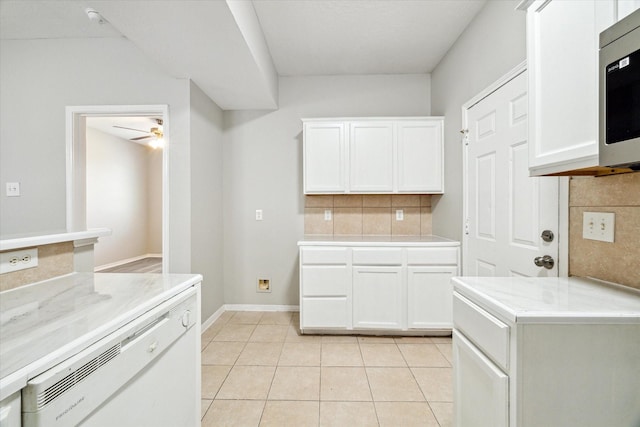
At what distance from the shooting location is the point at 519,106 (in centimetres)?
174

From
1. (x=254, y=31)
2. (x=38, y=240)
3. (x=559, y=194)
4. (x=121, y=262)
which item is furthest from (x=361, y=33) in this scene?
(x=121, y=262)

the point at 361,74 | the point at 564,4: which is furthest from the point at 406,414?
the point at 361,74

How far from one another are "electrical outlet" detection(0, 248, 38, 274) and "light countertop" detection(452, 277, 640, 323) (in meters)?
1.74

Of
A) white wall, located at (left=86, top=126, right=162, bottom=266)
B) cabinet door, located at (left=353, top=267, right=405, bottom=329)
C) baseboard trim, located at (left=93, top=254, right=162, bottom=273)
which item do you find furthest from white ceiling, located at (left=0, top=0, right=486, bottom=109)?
baseboard trim, located at (left=93, top=254, right=162, bottom=273)

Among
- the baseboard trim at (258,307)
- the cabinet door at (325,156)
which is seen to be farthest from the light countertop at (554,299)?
the baseboard trim at (258,307)

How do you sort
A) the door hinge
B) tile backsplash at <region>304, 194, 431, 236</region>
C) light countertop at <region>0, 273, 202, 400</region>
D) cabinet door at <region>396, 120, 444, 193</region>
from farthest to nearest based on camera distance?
1. tile backsplash at <region>304, 194, 431, 236</region>
2. cabinet door at <region>396, 120, 444, 193</region>
3. the door hinge
4. light countertop at <region>0, 273, 202, 400</region>

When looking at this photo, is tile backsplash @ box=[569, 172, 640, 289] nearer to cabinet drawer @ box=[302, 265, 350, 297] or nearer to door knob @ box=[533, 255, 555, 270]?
door knob @ box=[533, 255, 555, 270]

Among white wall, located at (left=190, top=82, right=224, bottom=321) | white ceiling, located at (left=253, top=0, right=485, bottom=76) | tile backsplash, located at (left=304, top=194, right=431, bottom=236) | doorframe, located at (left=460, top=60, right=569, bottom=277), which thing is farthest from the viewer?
tile backsplash, located at (left=304, top=194, right=431, bottom=236)

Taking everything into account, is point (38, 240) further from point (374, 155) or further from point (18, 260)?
point (374, 155)

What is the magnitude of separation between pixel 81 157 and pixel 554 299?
3537 millimetres

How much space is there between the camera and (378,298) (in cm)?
268

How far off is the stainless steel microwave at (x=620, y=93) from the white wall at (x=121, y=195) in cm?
657

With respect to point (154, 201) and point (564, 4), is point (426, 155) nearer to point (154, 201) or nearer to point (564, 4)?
point (564, 4)

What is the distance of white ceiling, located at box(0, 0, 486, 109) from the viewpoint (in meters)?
1.77
